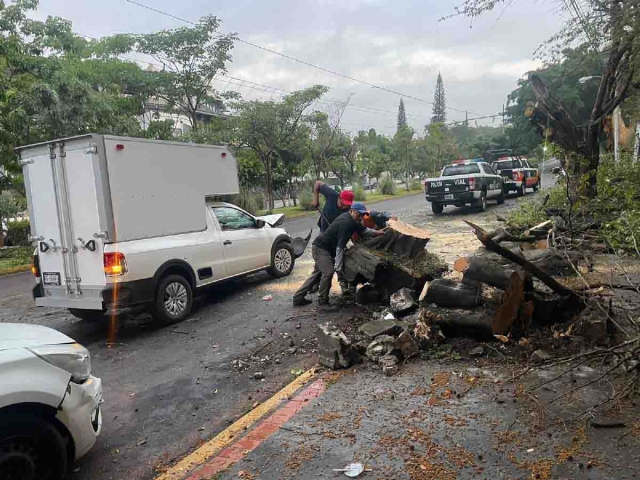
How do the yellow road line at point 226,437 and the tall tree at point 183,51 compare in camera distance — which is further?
the tall tree at point 183,51

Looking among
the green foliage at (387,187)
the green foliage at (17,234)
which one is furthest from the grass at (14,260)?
the green foliage at (387,187)

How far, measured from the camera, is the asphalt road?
365 cm

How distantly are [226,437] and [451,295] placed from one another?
8.86 feet

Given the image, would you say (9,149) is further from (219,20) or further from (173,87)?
(219,20)

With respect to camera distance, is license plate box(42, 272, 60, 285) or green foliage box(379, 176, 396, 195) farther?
green foliage box(379, 176, 396, 195)

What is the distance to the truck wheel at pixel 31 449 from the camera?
2.69m

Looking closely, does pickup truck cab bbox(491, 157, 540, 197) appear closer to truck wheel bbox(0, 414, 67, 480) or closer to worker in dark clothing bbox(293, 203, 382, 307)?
worker in dark clothing bbox(293, 203, 382, 307)

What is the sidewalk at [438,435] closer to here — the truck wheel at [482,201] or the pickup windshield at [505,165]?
the truck wheel at [482,201]

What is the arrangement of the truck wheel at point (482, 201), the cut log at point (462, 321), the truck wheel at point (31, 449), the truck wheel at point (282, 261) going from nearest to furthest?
the truck wheel at point (31, 449)
the cut log at point (462, 321)
the truck wheel at point (282, 261)
the truck wheel at point (482, 201)

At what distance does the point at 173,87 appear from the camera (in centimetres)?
2014

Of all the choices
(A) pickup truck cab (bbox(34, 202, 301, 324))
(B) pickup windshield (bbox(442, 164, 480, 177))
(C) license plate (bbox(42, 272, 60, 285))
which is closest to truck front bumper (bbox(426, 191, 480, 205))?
(B) pickup windshield (bbox(442, 164, 480, 177))

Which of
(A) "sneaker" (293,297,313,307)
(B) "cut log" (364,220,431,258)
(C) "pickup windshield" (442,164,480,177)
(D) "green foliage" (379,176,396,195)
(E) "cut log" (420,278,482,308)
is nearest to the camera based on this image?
(E) "cut log" (420,278,482,308)

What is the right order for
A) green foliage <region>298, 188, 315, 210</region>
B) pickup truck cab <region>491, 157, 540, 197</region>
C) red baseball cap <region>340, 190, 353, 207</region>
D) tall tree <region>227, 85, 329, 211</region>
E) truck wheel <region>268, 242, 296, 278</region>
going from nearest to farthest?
red baseball cap <region>340, 190, 353, 207</region> → truck wheel <region>268, 242, 296, 278</region> → tall tree <region>227, 85, 329, 211</region> → pickup truck cab <region>491, 157, 540, 197</region> → green foliage <region>298, 188, 315, 210</region>

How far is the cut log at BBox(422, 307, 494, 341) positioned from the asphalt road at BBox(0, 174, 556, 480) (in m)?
1.38
